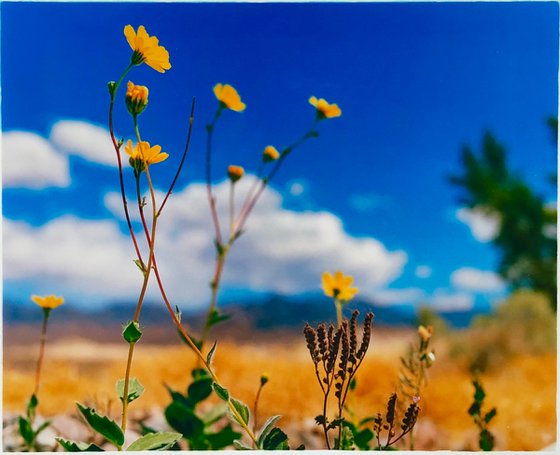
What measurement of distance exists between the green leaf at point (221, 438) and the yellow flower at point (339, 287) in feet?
1.20

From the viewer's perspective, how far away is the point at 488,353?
2.87 metres

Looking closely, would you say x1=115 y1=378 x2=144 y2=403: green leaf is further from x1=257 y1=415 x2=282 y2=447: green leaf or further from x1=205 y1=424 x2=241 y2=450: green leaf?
x1=205 y1=424 x2=241 y2=450: green leaf

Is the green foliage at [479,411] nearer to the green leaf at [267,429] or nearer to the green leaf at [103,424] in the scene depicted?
the green leaf at [267,429]

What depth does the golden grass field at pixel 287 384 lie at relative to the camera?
190cm

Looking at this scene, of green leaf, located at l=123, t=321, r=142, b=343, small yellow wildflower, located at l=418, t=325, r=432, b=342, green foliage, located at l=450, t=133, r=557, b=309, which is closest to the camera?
green leaf, located at l=123, t=321, r=142, b=343

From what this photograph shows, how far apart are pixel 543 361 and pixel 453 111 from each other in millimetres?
1227

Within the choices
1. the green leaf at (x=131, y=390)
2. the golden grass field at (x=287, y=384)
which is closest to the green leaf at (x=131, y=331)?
the green leaf at (x=131, y=390)

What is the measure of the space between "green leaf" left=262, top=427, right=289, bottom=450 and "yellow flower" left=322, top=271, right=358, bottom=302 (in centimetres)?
34

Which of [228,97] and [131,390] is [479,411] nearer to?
[131,390]

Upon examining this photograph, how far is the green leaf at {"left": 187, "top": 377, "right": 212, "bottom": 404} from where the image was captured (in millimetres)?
1332

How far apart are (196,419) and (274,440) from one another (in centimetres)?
29

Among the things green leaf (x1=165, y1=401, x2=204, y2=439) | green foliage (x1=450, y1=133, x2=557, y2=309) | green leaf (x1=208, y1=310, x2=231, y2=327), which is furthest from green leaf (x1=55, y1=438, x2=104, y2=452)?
green foliage (x1=450, y1=133, x2=557, y2=309)

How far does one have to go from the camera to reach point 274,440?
1114mm

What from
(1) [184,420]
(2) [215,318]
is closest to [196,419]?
(1) [184,420]
